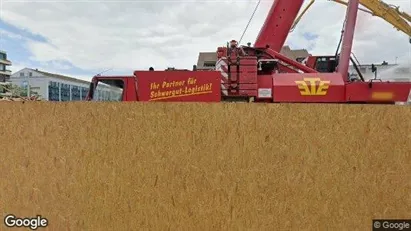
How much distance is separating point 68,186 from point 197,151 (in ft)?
4.91

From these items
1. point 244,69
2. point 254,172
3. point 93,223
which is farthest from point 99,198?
point 244,69

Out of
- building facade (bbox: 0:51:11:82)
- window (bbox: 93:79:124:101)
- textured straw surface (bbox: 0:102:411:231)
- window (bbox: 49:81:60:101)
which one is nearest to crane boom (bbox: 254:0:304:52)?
window (bbox: 93:79:124:101)

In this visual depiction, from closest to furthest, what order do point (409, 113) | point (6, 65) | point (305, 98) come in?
point (409, 113) < point (305, 98) < point (6, 65)

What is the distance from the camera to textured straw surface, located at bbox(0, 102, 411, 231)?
3.32 meters

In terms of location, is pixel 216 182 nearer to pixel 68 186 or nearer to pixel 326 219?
pixel 326 219

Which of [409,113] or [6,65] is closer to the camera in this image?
[409,113]

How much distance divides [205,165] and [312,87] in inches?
160

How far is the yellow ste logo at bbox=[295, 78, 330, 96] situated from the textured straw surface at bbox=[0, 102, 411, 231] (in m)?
3.13

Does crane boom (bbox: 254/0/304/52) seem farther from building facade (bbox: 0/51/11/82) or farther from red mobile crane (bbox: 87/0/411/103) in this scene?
building facade (bbox: 0/51/11/82)

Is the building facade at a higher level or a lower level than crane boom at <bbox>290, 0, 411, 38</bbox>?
higher

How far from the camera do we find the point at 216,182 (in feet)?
11.0

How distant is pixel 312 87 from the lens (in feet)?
21.2

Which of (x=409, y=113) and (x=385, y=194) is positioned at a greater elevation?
(x=409, y=113)

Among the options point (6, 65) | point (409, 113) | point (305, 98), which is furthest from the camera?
point (6, 65)
